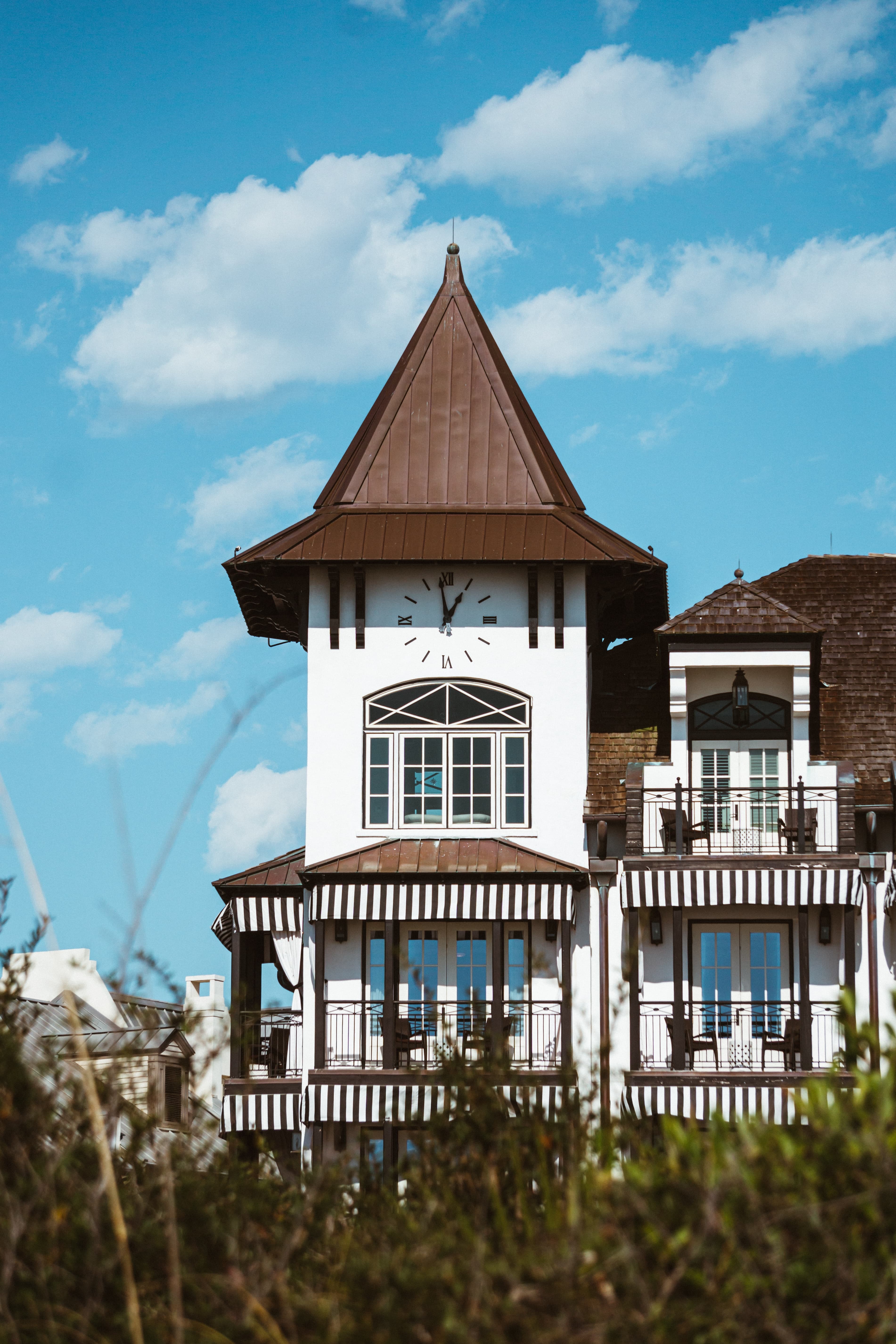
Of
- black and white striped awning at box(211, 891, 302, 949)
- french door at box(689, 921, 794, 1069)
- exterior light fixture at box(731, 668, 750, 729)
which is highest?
exterior light fixture at box(731, 668, 750, 729)

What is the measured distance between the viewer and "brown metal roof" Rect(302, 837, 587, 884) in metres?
24.1

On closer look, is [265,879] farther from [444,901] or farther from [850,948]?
[850,948]

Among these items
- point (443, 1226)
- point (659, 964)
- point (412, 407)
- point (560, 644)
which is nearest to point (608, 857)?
point (659, 964)

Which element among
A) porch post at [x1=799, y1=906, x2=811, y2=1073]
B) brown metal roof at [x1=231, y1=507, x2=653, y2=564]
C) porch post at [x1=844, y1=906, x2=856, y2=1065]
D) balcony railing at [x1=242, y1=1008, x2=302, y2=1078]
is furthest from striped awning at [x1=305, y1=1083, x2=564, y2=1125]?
brown metal roof at [x1=231, y1=507, x2=653, y2=564]

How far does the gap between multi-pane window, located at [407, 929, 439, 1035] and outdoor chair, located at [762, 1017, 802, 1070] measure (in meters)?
4.71

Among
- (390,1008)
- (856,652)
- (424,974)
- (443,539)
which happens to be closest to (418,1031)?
(390,1008)

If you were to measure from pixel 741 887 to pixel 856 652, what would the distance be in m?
5.46

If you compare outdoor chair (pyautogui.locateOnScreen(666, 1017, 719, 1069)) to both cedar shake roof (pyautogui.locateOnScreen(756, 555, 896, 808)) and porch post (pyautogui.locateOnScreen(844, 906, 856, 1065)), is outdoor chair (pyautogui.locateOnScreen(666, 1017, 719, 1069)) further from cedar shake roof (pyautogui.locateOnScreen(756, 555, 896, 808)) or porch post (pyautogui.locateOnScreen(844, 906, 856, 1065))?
cedar shake roof (pyautogui.locateOnScreen(756, 555, 896, 808))

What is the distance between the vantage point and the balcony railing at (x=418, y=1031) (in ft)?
77.2

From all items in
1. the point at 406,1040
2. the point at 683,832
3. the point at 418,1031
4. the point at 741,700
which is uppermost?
the point at 741,700

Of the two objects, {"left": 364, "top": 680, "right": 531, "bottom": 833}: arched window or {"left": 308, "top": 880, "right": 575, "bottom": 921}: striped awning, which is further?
{"left": 364, "top": 680, "right": 531, "bottom": 833}: arched window

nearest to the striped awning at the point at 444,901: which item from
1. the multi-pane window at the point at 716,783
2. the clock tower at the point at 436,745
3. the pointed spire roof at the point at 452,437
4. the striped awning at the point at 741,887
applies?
the clock tower at the point at 436,745

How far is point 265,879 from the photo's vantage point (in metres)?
25.7

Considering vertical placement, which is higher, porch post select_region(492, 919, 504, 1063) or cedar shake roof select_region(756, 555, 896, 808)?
cedar shake roof select_region(756, 555, 896, 808)
